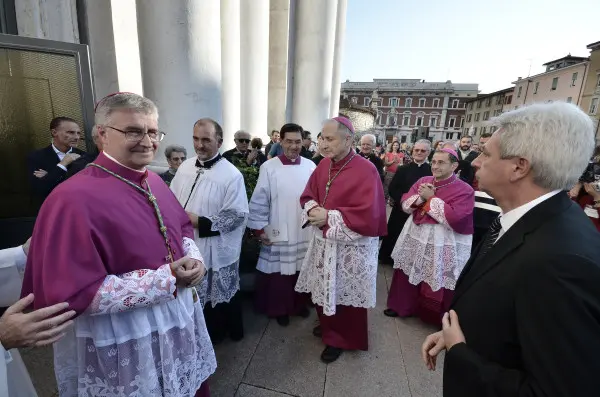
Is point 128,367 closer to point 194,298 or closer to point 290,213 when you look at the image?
point 194,298

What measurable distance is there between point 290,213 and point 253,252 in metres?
0.78

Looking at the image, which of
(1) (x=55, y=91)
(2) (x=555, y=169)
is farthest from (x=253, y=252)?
(2) (x=555, y=169)

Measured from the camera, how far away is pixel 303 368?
8.64 feet

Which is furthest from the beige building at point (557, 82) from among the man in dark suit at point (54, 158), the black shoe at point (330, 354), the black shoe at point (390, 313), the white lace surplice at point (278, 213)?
the man in dark suit at point (54, 158)

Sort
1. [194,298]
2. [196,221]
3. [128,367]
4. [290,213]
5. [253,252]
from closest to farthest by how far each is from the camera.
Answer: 1. [128,367]
2. [194,298]
3. [196,221]
4. [290,213]
5. [253,252]

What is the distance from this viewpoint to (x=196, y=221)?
2.37m

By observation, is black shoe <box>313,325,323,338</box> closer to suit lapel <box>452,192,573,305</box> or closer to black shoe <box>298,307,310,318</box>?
black shoe <box>298,307,310,318</box>

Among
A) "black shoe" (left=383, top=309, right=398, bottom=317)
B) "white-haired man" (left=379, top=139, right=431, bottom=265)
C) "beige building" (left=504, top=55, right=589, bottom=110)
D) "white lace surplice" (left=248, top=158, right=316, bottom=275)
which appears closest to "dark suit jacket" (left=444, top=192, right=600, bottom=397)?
"white lace surplice" (left=248, top=158, right=316, bottom=275)

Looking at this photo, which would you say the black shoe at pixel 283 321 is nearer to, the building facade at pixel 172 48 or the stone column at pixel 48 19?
the building facade at pixel 172 48

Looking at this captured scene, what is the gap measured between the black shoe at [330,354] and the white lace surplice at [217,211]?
1.04 m

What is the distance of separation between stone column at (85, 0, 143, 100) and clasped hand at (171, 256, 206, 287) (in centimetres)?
401

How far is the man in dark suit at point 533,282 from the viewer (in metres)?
0.85

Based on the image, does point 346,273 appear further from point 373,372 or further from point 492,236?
point 492,236

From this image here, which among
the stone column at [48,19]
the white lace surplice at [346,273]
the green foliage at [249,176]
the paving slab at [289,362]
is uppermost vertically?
the stone column at [48,19]
